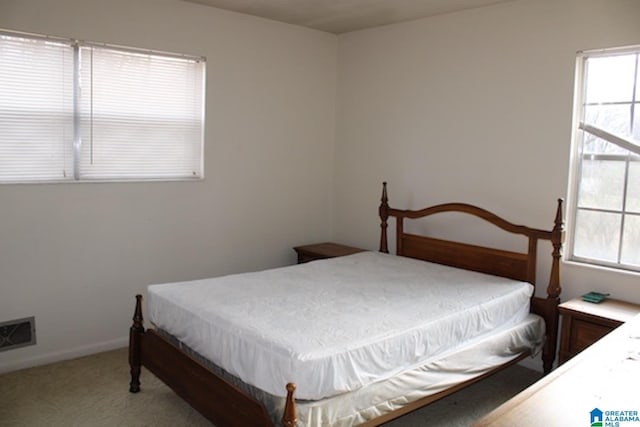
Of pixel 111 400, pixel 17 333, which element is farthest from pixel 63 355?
pixel 111 400

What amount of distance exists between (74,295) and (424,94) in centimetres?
301

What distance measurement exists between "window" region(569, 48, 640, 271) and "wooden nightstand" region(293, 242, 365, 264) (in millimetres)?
1826

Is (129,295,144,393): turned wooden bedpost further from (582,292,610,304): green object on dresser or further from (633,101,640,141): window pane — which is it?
(633,101,640,141): window pane

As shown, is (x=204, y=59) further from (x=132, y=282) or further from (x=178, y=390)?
(x=178, y=390)

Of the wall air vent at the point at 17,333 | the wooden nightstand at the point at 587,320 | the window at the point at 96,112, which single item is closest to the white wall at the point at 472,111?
the wooden nightstand at the point at 587,320

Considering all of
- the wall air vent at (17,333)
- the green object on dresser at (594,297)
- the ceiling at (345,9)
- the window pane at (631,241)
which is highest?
the ceiling at (345,9)

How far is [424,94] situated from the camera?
4.37m

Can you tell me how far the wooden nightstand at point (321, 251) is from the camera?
15.1ft

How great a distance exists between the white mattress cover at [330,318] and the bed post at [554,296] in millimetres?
141

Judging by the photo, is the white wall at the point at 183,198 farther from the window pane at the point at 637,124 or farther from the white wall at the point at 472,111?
the window pane at the point at 637,124

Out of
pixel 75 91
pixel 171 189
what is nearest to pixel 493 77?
pixel 171 189

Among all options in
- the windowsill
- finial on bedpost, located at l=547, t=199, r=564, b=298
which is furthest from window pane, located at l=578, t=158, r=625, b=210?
the windowsill

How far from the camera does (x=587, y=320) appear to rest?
10.3 ft

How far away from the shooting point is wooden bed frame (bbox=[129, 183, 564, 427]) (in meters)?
2.43
